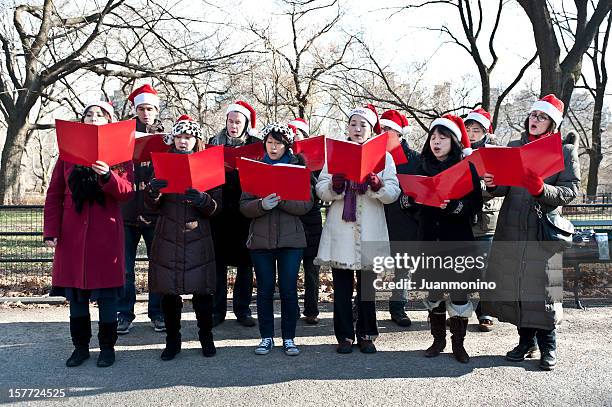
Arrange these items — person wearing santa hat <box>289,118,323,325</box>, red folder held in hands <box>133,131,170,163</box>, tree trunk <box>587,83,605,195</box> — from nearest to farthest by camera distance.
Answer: red folder held in hands <box>133,131,170,163</box>
person wearing santa hat <box>289,118,323,325</box>
tree trunk <box>587,83,605,195</box>

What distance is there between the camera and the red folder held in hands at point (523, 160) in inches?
165

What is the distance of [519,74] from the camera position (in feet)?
56.8

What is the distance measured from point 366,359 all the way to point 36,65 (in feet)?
52.7

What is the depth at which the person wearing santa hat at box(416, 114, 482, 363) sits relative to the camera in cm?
471

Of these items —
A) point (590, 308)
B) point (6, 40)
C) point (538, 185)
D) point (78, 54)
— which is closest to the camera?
point (538, 185)

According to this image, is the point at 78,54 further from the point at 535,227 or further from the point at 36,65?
the point at 535,227

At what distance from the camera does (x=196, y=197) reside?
448cm

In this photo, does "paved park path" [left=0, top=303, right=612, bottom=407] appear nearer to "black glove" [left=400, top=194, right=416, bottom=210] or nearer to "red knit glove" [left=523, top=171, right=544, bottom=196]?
"black glove" [left=400, top=194, right=416, bottom=210]

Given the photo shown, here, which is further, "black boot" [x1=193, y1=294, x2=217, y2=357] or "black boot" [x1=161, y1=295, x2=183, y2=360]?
"black boot" [x1=193, y1=294, x2=217, y2=357]

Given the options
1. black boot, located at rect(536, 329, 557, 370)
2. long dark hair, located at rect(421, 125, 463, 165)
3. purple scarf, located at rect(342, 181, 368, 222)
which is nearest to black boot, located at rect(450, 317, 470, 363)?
black boot, located at rect(536, 329, 557, 370)

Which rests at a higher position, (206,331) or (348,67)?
(348,67)

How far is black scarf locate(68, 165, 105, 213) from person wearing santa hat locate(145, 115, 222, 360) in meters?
0.40

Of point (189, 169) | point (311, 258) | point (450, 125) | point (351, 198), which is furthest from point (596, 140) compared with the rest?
point (189, 169)

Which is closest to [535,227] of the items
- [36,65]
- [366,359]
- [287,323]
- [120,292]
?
[366,359]
